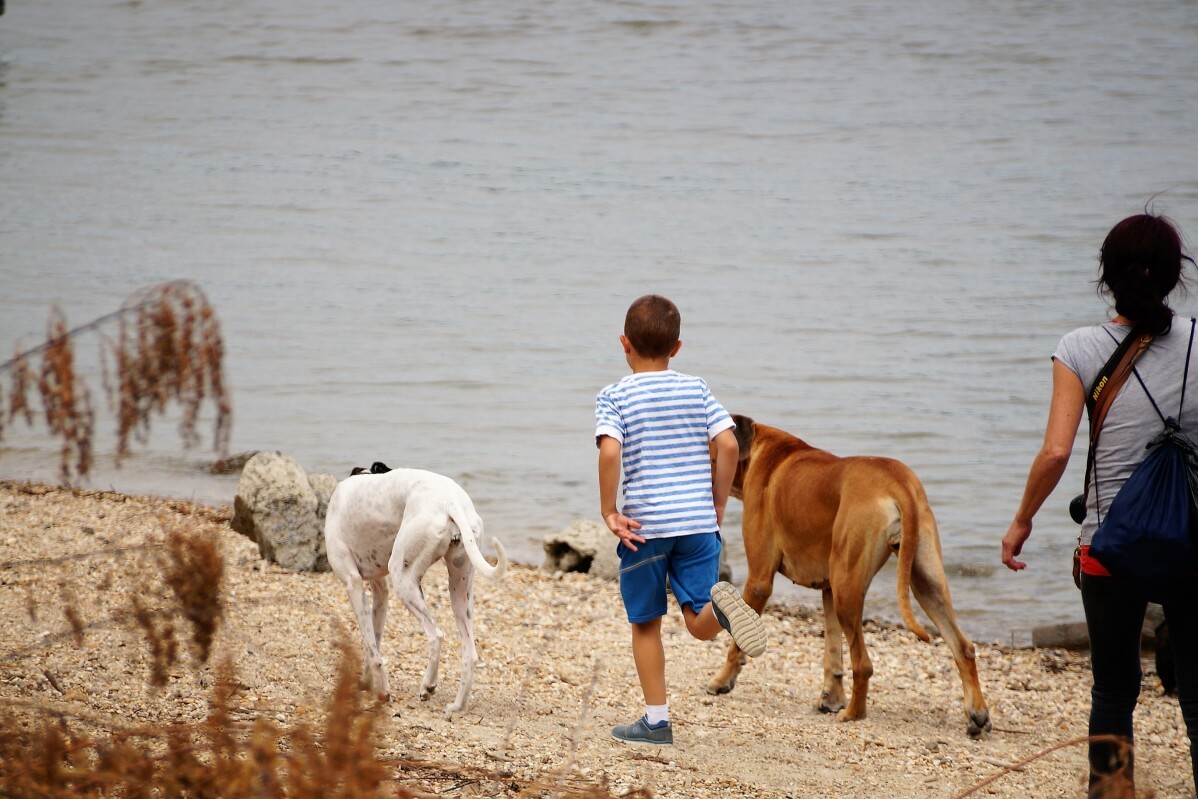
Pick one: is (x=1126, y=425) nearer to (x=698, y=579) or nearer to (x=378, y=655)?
(x=698, y=579)

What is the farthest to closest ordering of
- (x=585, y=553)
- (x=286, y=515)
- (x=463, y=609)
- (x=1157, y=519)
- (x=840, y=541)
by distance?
(x=585, y=553) → (x=286, y=515) → (x=840, y=541) → (x=463, y=609) → (x=1157, y=519)

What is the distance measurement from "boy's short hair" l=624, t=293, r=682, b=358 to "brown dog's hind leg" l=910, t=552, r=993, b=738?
5.69 ft

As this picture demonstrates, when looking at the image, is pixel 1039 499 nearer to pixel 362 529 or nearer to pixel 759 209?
pixel 362 529

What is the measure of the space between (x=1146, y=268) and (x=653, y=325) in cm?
190

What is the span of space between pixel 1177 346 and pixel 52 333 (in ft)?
11.7

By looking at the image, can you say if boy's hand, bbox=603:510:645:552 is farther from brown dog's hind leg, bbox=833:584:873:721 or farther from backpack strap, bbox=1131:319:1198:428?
backpack strap, bbox=1131:319:1198:428

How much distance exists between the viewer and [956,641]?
18.1 feet

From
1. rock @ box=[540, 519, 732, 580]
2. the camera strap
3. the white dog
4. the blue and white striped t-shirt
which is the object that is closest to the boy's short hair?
the blue and white striped t-shirt

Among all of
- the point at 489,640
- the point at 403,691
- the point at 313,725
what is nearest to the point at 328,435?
the point at 489,640

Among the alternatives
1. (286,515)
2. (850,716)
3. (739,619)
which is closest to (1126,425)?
(739,619)

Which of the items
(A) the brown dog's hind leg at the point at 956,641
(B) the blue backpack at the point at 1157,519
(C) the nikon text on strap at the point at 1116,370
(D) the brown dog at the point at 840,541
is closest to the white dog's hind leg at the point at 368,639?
(D) the brown dog at the point at 840,541

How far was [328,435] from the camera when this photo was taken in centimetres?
1321

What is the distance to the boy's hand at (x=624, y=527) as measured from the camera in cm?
469

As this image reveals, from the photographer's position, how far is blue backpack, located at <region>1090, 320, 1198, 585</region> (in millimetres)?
3611
